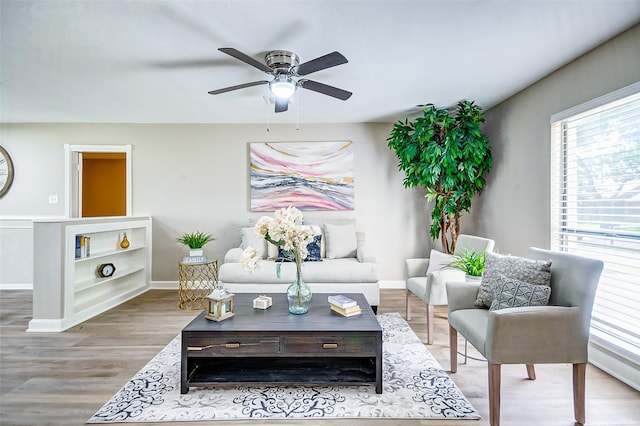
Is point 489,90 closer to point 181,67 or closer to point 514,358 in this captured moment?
point 514,358

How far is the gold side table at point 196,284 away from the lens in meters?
→ 3.59

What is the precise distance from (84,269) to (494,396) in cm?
409

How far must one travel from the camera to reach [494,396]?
1.58 m

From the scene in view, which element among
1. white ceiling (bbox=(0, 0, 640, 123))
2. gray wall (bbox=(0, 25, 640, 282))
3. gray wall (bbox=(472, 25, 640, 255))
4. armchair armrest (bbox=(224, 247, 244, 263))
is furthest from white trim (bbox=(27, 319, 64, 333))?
gray wall (bbox=(472, 25, 640, 255))

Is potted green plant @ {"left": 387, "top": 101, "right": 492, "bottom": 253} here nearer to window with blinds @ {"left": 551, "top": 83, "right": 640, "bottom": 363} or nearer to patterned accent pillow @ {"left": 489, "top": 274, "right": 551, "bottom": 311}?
window with blinds @ {"left": 551, "top": 83, "right": 640, "bottom": 363}

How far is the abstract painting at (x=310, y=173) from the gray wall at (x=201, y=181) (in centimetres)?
14

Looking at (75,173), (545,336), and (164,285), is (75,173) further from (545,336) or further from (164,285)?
(545,336)

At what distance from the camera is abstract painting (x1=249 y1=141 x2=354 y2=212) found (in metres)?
4.39

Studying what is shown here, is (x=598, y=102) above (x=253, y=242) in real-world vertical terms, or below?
above

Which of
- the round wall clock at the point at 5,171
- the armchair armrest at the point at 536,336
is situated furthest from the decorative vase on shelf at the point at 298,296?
the round wall clock at the point at 5,171

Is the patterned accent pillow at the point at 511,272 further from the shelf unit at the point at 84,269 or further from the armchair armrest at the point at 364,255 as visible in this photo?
the shelf unit at the point at 84,269

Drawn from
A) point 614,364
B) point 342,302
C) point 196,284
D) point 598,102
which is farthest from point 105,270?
point 598,102

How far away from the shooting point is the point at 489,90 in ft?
10.7

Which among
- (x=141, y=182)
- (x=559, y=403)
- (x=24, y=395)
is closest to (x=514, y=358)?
(x=559, y=403)
